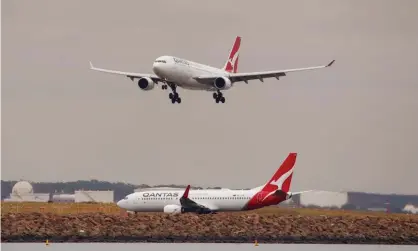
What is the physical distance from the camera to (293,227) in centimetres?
11456

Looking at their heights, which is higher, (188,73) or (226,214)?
(188,73)

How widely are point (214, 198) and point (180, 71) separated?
14.4 metres

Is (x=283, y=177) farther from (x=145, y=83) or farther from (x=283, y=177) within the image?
(x=145, y=83)

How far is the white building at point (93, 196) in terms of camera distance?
472 feet

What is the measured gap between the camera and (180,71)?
11906cm

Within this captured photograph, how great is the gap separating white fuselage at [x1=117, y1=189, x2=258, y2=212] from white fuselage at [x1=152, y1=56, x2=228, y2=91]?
10.7 m

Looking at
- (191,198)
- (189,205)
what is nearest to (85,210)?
(189,205)

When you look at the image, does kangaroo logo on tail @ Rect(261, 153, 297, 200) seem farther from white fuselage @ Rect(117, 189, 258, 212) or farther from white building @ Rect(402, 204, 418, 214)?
white building @ Rect(402, 204, 418, 214)

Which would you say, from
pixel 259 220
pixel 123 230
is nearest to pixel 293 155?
pixel 259 220

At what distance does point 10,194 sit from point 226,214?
25.0 meters

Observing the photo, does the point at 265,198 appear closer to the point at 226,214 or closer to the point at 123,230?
the point at 226,214

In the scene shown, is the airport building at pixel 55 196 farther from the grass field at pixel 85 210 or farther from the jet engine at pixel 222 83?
the jet engine at pixel 222 83

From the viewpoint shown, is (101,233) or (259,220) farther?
(259,220)
